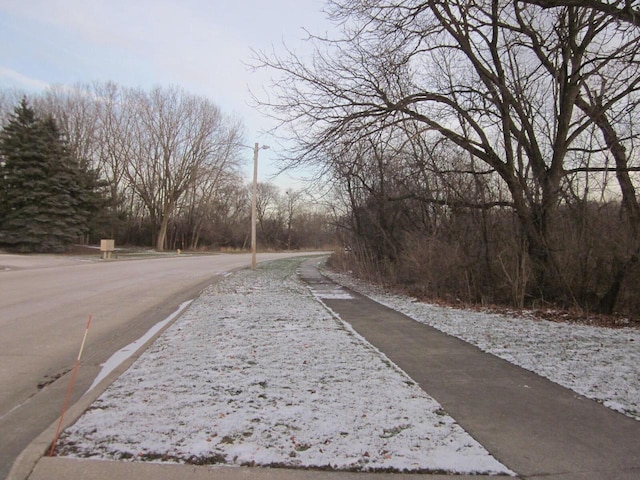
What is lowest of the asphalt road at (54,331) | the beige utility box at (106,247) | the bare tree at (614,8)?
the asphalt road at (54,331)

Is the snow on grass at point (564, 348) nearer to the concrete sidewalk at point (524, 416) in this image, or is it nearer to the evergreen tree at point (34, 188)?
the concrete sidewalk at point (524, 416)

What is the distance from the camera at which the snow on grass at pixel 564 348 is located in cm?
502

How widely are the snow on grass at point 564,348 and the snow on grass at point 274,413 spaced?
1.87 meters

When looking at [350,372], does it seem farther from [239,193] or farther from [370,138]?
[239,193]

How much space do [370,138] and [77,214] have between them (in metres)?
34.0

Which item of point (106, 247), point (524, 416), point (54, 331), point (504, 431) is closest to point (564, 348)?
point (524, 416)

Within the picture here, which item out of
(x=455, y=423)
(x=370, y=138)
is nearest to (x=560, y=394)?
(x=455, y=423)

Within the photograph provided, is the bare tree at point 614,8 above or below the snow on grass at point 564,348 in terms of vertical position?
above

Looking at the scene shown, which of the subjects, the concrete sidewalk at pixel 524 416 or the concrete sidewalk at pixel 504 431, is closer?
the concrete sidewalk at pixel 504 431

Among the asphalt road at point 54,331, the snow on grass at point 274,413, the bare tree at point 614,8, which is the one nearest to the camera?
the snow on grass at point 274,413

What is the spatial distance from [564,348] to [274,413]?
16.0ft

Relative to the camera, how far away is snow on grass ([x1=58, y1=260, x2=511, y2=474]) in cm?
334

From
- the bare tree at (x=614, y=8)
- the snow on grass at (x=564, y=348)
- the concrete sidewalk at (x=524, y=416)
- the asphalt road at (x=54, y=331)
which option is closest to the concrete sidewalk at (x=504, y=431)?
the concrete sidewalk at (x=524, y=416)

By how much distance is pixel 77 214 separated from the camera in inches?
1515
